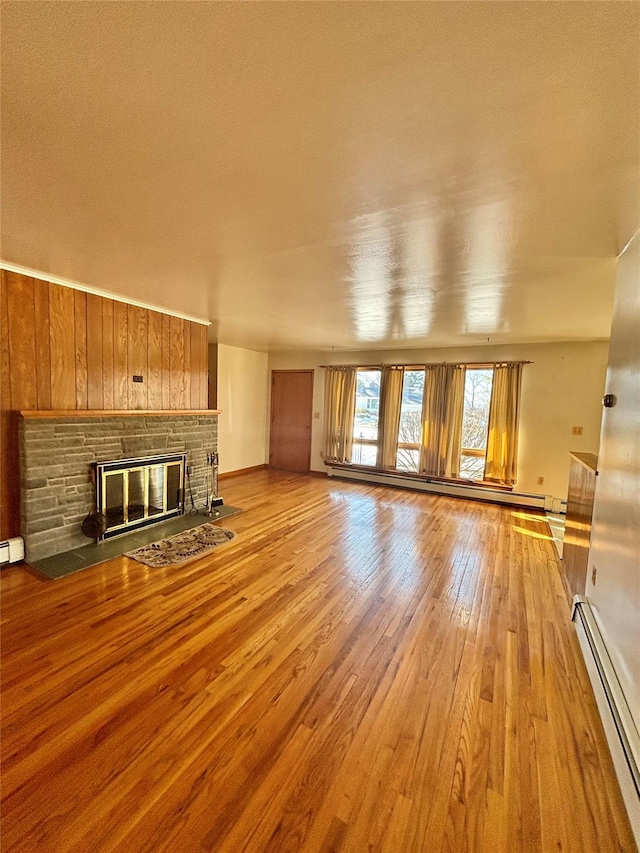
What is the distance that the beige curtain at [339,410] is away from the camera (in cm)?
662

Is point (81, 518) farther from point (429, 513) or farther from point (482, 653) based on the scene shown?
point (429, 513)

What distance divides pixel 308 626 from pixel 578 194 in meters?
2.76

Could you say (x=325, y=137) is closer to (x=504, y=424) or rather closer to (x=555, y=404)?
(x=504, y=424)

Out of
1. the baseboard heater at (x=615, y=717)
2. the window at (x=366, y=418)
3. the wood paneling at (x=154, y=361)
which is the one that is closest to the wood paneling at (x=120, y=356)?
the wood paneling at (x=154, y=361)

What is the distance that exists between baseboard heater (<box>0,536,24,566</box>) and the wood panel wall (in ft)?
0.28

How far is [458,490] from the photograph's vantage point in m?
5.79

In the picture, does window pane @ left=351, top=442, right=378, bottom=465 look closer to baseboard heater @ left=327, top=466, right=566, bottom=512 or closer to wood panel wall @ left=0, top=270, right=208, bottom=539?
baseboard heater @ left=327, top=466, right=566, bottom=512

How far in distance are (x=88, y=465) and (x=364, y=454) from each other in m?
4.57

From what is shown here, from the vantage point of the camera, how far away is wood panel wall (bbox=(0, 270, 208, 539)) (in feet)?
9.39

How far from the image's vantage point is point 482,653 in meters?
2.12

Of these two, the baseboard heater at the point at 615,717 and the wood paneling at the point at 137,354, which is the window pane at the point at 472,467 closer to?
the baseboard heater at the point at 615,717

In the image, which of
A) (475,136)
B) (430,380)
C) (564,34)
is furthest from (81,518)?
(430,380)

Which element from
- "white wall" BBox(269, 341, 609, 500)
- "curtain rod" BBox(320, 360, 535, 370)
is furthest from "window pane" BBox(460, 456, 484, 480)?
"curtain rod" BBox(320, 360, 535, 370)

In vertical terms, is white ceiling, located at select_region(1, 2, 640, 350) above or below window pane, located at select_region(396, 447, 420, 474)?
above
